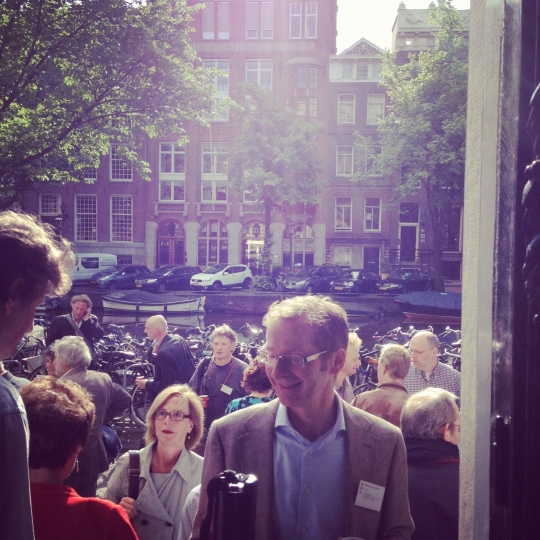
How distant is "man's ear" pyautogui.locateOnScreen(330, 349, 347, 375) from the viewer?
211 centimetres

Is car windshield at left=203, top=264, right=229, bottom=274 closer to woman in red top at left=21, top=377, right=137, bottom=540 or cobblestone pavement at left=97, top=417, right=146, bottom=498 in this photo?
cobblestone pavement at left=97, top=417, right=146, bottom=498

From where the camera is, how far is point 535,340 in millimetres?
1330

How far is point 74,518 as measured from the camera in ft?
6.39

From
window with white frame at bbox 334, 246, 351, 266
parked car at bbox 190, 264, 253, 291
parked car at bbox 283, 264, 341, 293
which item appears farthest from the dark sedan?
window with white frame at bbox 334, 246, 351, 266

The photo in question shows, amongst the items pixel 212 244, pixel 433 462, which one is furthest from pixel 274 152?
pixel 433 462

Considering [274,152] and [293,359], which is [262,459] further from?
[274,152]

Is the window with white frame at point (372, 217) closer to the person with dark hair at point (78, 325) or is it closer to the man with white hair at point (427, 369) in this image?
the person with dark hair at point (78, 325)

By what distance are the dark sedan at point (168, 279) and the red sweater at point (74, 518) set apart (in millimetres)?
27969

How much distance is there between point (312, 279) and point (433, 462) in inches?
1072

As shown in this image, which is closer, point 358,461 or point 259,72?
point 358,461

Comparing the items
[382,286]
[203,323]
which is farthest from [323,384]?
[382,286]

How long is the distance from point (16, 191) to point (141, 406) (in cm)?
1227

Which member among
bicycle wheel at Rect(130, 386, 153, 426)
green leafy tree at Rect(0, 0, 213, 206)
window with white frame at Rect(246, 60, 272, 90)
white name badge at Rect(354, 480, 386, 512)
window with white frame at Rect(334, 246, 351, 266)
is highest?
window with white frame at Rect(246, 60, 272, 90)

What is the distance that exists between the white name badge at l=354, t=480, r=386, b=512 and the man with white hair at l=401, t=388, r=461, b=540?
→ 2.36 ft
